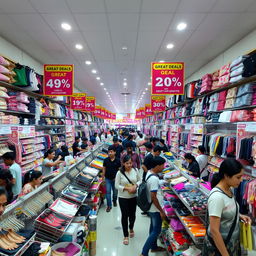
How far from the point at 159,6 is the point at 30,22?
3.15m

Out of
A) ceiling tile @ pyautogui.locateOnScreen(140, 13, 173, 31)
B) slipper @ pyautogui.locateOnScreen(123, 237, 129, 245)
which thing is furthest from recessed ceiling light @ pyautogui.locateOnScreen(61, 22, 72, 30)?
slipper @ pyautogui.locateOnScreen(123, 237, 129, 245)

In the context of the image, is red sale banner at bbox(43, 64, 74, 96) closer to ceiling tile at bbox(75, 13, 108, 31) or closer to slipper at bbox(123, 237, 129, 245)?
ceiling tile at bbox(75, 13, 108, 31)

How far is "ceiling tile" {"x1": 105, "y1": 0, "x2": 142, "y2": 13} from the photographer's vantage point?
3840mm

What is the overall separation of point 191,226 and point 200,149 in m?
3.66

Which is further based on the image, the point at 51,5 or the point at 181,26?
the point at 181,26

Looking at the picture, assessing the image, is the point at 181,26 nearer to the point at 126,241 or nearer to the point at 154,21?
the point at 154,21

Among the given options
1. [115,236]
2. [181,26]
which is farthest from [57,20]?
[115,236]

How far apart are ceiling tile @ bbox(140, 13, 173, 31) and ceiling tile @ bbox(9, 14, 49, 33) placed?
2464mm

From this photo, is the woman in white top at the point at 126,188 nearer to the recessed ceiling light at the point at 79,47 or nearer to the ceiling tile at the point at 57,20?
the ceiling tile at the point at 57,20

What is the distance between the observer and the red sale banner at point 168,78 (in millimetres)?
6059

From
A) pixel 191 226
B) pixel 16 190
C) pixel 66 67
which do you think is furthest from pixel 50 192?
pixel 66 67

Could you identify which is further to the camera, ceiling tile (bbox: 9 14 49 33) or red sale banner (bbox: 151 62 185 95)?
red sale banner (bbox: 151 62 185 95)

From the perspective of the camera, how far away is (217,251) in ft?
5.94

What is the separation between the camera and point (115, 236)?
3961mm
